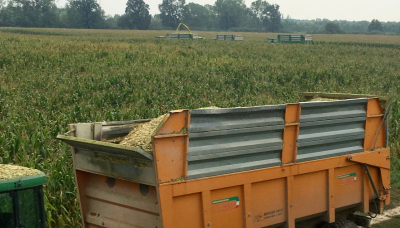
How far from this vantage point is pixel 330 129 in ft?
20.3

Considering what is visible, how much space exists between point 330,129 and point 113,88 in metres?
12.1

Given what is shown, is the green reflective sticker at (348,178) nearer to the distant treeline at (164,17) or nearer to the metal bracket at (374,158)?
the metal bracket at (374,158)

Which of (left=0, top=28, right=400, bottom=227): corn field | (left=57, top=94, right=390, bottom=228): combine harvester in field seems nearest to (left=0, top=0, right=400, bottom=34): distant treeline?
(left=0, top=28, right=400, bottom=227): corn field

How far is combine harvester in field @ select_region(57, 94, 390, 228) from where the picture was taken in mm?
4668

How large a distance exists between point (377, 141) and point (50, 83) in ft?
41.3

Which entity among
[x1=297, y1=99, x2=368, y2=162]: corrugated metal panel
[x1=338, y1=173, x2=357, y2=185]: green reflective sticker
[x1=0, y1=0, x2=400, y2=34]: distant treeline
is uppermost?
[x1=0, y1=0, x2=400, y2=34]: distant treeline

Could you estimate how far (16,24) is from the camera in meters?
87.1

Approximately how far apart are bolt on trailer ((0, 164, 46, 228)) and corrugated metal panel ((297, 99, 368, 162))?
332 centimetres

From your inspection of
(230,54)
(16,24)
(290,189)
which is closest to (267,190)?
(290,189)

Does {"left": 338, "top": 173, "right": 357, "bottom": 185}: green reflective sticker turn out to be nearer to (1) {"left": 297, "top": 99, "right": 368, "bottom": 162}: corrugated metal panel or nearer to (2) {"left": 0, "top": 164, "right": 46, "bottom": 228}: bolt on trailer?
(1) {"left": 297, "top": 99, "right": 368, "bottom": 162}: corrugated metal panel

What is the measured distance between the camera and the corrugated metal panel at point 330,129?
19.2 feet

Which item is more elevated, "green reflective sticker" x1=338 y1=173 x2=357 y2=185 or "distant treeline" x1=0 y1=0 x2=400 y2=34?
"distant treeline" x1=0 y1=0 x2=400 y2=34

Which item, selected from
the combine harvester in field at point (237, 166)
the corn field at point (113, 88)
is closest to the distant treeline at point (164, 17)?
the corn field at point (113, 88)

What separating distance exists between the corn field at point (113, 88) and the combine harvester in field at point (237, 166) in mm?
1849
